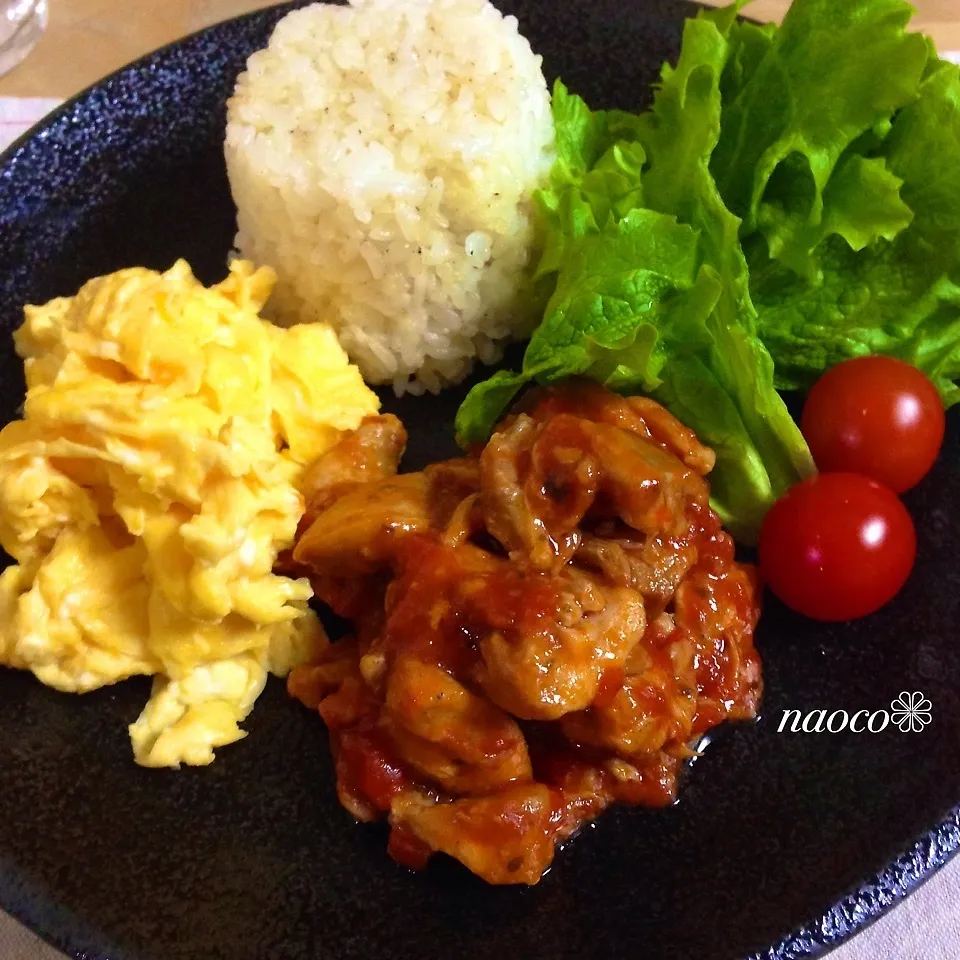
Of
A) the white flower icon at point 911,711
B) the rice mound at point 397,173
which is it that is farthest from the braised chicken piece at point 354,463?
the white flower icon at point 911,711

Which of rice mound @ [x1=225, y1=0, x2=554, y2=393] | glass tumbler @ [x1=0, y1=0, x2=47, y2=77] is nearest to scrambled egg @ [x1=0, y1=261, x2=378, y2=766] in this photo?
rice mound @ [x1=225, y1=0, x2=554, y2=393]

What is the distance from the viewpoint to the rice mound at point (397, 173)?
2.21 m

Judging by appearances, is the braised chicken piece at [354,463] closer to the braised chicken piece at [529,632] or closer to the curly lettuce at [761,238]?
the braised chicken piece at [529,632]

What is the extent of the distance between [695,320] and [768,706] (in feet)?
2.50

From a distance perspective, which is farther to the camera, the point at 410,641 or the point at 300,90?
the point at 300,90

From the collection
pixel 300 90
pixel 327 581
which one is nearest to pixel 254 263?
pixel 300 90

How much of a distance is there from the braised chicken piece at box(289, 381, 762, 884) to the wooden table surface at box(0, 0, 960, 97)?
7.11 ft

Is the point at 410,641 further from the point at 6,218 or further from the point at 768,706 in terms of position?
the point at 6,218

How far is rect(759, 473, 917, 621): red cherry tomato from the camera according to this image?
187 centimetres

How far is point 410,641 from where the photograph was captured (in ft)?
5.46

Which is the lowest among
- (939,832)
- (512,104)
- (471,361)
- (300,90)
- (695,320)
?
(939,832)

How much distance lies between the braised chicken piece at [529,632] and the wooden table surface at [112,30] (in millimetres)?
2167

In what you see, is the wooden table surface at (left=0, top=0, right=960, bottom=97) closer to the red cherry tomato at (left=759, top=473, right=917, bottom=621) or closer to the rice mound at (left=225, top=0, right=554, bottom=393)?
the rice mound at (left=225, top=0, right=554, bottom=393)

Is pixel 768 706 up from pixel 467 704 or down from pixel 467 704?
down
